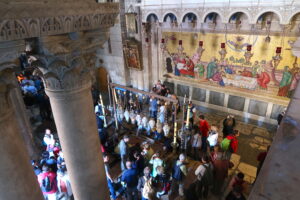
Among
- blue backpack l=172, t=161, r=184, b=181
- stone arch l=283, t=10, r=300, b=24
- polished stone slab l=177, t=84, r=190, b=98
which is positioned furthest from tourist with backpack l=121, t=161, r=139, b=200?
polished stone slab l=177, t=84, r=190, b=98

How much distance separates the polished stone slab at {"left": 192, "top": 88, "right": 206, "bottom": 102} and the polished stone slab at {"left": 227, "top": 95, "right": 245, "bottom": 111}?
112 centimetres

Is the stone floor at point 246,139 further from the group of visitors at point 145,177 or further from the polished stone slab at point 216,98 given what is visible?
the group of visitors at point 145,177

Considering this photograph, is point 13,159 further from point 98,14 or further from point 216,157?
point 216,157

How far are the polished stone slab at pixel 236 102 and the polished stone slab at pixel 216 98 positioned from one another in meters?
0.33

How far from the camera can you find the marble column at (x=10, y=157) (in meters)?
1.99

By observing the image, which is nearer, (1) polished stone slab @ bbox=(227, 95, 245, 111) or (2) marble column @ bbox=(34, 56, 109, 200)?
(2) marble column @ bbox=(34, 56, 109, 200)

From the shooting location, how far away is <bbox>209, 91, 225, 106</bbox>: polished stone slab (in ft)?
29.6

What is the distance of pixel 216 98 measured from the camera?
30.0 feet

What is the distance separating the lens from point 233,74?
8.32m

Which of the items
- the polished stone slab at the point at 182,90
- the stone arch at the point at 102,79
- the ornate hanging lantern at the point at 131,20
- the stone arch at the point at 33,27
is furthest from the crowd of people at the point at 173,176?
the stone arch at the point at 102,79

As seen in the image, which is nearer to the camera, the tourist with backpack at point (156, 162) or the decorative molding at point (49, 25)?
the decorative molding at point (49, 25)

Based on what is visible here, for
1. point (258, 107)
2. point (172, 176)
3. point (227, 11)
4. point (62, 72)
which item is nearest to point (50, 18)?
point (62, 72)

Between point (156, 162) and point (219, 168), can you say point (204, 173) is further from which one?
point (156, 162)

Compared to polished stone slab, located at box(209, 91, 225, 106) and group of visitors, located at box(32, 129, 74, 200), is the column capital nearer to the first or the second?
group of visitors, located at box(32, 129, 74, 200)
